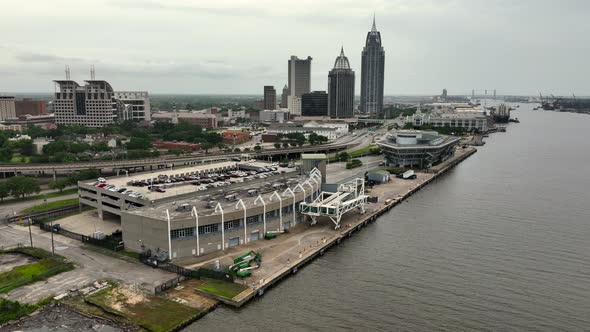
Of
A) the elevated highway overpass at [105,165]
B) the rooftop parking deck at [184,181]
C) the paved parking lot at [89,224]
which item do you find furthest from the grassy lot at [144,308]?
the elevated highway overpass at [105,165]

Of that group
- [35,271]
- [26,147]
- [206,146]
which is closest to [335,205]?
[35,271]

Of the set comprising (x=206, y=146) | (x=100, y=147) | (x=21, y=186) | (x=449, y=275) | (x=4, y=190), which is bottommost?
(x=449, y=275)

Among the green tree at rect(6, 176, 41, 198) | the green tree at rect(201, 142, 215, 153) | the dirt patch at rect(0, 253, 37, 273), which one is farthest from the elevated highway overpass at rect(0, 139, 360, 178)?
the dirt patch at rect(0, 253, 37, 273)

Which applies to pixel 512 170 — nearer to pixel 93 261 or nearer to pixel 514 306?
pixel 514 306

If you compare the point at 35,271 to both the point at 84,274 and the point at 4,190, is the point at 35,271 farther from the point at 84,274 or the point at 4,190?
the point at 4,190

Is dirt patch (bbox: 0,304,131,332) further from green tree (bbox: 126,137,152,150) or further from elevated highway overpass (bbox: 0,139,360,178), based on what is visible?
green tree (bbox: 126,137,152,150)
